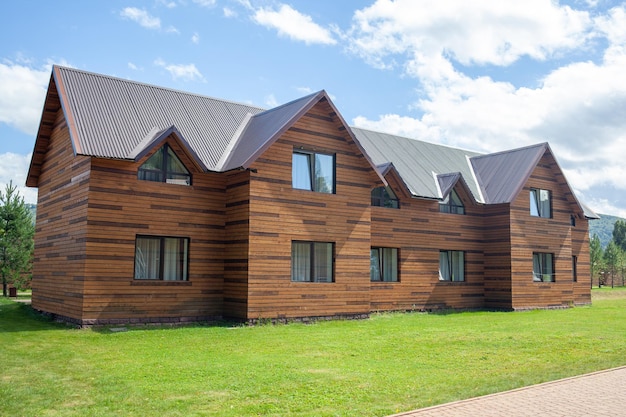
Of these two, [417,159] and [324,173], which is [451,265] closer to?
[417,159]

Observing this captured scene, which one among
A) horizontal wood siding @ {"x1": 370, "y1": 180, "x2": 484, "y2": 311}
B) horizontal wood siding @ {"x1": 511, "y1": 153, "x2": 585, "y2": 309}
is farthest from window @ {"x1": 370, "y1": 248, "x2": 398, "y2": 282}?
horizontal wood siding @ {"x1": 511, "y1": 153, "x2": 585, "y2": 309}

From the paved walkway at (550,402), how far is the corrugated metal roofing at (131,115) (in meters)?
12.6

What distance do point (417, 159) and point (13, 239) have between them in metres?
22.2

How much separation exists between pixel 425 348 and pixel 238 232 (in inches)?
300

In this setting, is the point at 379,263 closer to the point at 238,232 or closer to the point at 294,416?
the point at 238,232

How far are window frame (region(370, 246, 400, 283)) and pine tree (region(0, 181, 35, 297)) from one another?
20403mm

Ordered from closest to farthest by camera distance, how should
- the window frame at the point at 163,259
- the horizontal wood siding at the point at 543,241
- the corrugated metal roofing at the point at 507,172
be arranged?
the window frame at the point at 163,259
the horizontal wood siding at the point at 543,241
the corrugated metal roofing at the point at 507,172

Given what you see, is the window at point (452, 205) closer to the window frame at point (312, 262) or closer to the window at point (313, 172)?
the window at point (313, 172)

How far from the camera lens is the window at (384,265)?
77.4ft

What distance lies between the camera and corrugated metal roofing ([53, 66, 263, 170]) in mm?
18062

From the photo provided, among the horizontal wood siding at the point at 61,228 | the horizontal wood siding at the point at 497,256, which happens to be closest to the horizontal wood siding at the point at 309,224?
the horizontal wood siding at the point at 61,228

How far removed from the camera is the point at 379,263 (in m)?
23.8

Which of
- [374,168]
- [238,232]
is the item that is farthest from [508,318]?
[238,232]

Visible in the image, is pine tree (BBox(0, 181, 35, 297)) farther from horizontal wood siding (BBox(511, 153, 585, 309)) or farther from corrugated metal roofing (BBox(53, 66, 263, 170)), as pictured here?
horizontal wood siding (BBox(511, 153, 585, 309))
